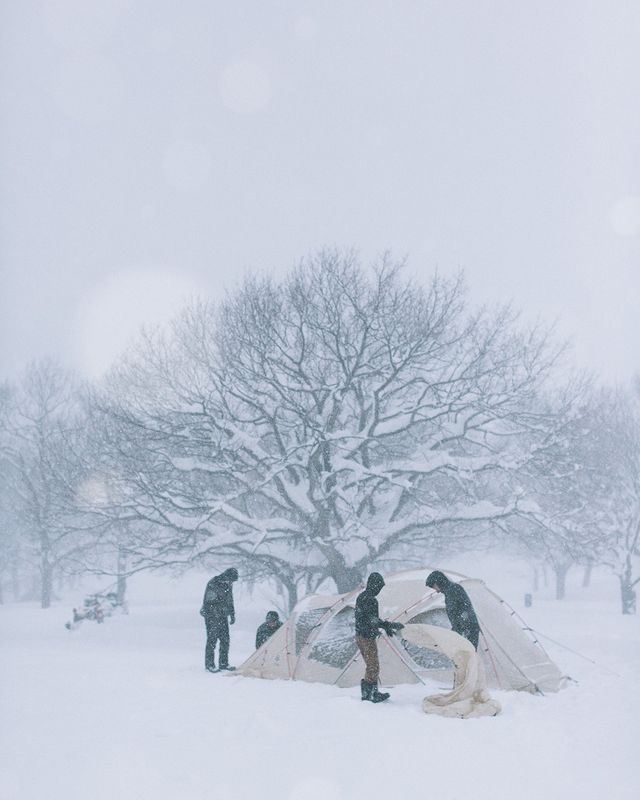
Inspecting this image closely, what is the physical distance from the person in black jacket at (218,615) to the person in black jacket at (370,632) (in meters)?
2.99

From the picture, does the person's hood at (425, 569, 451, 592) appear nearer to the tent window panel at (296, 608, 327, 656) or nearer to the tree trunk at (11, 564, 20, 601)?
the tent window panel at (296, 608, 327, 656)

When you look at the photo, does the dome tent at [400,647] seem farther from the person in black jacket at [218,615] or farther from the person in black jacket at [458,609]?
the person in black jacket at [458,609]

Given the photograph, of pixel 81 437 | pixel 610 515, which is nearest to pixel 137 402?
pixel 81 437

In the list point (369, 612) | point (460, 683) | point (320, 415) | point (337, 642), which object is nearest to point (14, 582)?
point (320, 415)

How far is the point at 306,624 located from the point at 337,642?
2.32ft

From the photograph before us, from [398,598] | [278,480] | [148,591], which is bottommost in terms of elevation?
[148,591]

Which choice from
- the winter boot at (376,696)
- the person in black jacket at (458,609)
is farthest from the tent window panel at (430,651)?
the winter boot at (376,696)

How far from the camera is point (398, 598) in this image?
32.9ft

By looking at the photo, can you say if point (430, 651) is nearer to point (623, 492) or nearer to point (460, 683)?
point (460, 683)

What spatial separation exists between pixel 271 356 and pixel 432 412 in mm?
4131

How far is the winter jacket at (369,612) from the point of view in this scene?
858 cm

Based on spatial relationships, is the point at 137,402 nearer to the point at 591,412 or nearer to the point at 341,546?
the point at 341,546

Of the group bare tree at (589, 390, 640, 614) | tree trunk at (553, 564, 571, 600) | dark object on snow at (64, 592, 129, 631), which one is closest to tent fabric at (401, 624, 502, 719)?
dark object on snow at (64, 592, 129, 631)

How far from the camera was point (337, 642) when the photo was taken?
1012 centimetres
